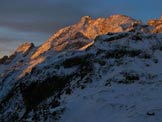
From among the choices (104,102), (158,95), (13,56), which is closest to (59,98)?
(104,102)

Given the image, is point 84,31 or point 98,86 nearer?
point 98,86

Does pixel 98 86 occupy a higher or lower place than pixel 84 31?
lower

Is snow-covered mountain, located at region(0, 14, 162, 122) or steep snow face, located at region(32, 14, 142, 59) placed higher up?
steep snow face, located at region(32, 14, 142, 59)

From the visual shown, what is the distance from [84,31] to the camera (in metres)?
127

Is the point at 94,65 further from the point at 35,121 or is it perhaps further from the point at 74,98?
the point at 35,121

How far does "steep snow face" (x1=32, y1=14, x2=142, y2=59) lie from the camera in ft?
374

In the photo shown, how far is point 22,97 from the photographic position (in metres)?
77.6

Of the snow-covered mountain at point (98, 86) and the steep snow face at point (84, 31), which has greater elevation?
the steep snow face at point (84, 31)

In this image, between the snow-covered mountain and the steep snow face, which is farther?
the steep snow face

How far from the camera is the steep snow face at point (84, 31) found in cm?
11401

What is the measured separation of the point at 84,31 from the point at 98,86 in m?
64.6

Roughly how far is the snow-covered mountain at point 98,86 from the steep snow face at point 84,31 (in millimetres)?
20446

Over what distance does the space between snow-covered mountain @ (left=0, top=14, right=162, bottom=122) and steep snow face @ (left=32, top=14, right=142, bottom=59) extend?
20.4 m

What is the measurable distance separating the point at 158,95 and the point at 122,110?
5.05m
